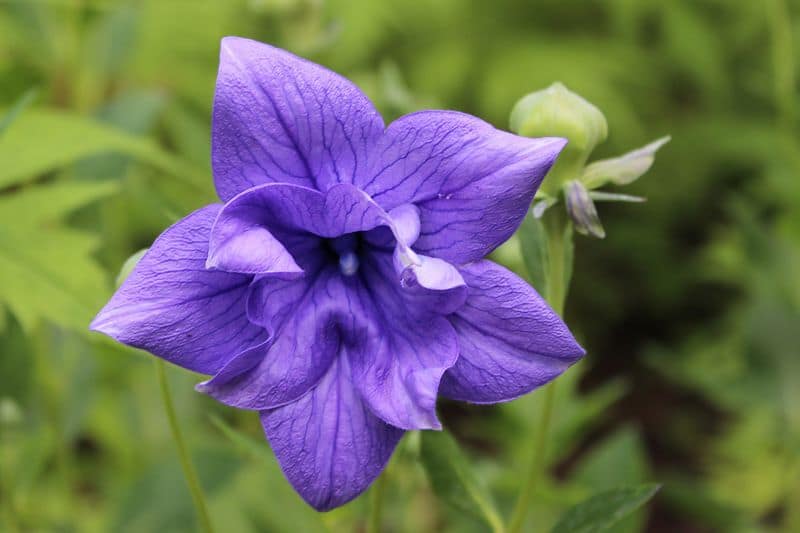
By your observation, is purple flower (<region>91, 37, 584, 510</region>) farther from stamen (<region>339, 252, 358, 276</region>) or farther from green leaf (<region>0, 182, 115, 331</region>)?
green leaf (<region>0, 182, 115, 331</region>)

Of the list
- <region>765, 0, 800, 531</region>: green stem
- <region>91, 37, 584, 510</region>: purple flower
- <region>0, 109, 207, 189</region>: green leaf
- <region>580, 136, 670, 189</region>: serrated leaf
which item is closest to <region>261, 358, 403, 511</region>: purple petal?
<region>91, 37, 584, 510</region>: purple flower

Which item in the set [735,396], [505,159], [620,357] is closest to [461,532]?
[735,396]

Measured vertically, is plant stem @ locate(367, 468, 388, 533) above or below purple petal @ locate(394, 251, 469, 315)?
below

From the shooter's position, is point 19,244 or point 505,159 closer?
point 505,159

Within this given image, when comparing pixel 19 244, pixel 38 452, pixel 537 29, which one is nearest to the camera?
pixel 19 244

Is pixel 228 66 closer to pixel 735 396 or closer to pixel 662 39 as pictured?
pixel 735 396

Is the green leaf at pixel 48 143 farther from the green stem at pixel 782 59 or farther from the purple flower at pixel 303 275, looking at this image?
the green stem at pixel 782 59
